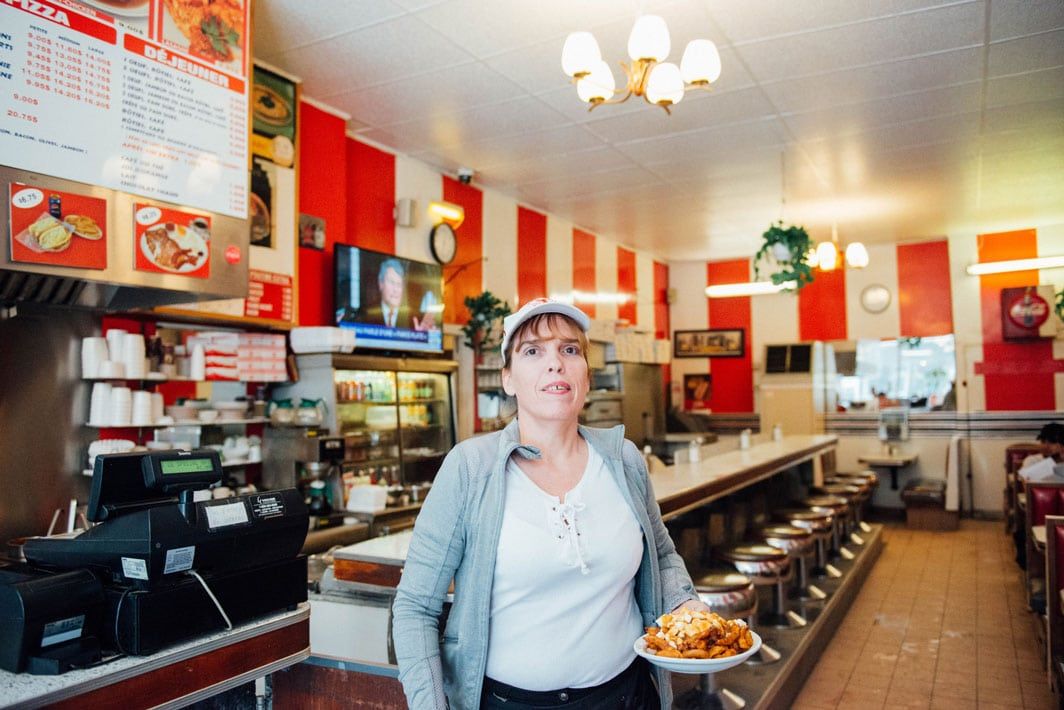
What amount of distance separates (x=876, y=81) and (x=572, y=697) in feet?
15.6

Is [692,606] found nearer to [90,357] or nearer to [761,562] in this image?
[761,562]

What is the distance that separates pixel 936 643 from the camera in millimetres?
5164

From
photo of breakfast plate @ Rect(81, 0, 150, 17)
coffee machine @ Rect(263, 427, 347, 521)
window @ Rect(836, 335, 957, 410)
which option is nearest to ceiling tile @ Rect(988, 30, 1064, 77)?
photo of breakfast plate @ Rect(81, 0, 150, 17)

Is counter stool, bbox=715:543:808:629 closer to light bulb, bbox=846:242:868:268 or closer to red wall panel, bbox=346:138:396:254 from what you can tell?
red wall panel, bbox=346:138:396:254

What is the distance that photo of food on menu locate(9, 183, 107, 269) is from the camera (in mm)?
2484

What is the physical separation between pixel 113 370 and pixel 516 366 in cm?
276

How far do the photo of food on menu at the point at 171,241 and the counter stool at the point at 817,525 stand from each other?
165 inches

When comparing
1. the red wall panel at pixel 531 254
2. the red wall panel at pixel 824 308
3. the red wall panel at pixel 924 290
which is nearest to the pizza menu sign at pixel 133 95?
the red wall panel at pixel 531 254

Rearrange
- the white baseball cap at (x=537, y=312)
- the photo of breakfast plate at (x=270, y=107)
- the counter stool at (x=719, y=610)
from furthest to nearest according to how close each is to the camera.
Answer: the photo of breakfast plate at (x=270, y=107) < the counter stool at (x=719, y=610) < the white baseball cap at (x=537, y=312)

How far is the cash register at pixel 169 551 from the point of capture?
1.72m

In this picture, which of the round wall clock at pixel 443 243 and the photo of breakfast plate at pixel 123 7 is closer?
the photo of breakfast plate at pixel 123 7

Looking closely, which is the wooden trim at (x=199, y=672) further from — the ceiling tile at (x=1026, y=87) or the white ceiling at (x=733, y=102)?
the ceiling tile at (x=1026, y=87)

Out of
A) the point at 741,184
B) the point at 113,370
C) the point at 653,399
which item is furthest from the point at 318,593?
the point at 653,399

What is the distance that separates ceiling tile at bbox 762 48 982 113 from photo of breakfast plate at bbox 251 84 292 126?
314cm
